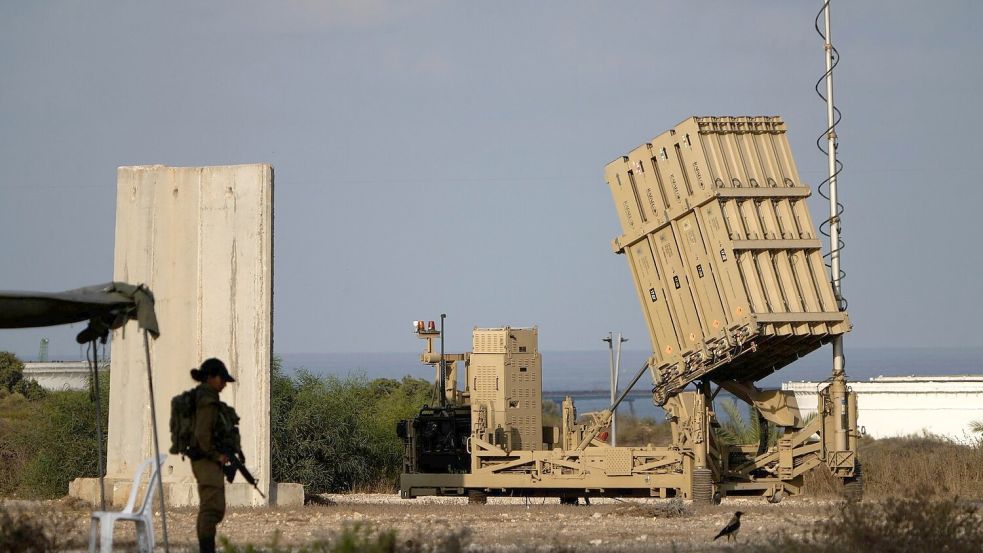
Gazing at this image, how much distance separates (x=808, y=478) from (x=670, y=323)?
9.43ft

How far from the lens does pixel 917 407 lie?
48.6 meters

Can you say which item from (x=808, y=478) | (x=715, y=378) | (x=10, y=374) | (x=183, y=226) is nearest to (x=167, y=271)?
(x=183, y=226)

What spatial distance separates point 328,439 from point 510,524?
12359 mm

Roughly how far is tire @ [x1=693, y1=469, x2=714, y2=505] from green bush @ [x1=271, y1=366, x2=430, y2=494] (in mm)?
9060

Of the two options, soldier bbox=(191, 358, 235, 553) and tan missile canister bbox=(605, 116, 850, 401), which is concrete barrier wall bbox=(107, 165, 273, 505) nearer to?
tan missile canister bbox=(605, 116, 850, 401)

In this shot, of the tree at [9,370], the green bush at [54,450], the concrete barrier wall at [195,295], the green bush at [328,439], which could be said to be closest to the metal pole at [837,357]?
the concrete barrier wall at [195,295]

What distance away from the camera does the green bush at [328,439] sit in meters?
26.5

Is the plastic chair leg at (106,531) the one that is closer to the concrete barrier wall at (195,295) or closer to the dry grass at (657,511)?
the concrete barrier wall at (195,295)

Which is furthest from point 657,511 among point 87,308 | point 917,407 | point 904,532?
point 917,407

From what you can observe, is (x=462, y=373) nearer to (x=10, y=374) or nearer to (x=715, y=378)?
(x=715, y=378)

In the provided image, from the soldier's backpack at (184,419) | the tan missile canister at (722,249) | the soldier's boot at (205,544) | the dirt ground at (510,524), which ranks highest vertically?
the tan missile canister at (722,249)

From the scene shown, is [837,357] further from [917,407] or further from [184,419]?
[917,407]

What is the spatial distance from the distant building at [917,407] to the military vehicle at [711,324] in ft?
88.6

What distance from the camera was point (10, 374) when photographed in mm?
50125
